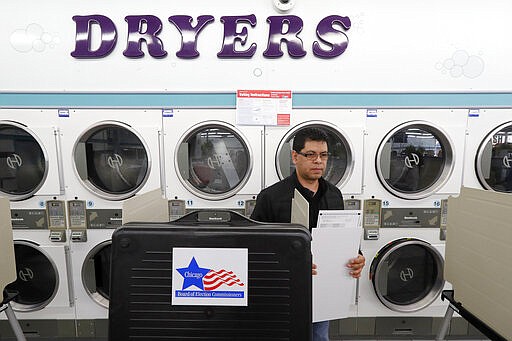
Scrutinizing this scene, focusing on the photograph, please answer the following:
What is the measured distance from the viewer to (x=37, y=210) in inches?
99.7

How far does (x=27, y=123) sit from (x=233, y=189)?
1.72 m

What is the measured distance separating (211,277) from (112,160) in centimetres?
239

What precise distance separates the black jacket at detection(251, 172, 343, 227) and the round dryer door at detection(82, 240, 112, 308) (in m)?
1.51

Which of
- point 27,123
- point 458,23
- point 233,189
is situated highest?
point 458,23

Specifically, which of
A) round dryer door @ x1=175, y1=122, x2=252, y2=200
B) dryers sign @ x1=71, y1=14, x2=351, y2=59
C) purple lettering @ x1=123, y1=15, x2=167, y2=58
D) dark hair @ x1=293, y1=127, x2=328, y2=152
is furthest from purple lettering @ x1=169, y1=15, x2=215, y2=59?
dark hair @ x1=293, y1=127, x2=328, y2=152

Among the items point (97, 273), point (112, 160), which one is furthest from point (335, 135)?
point (97, 273)

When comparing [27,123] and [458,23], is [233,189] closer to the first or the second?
[27,123]

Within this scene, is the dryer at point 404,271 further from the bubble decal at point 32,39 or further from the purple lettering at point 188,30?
the bubble decal at point 32,39

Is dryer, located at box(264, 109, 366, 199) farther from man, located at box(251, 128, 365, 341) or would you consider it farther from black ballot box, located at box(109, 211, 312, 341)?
black ballot box, located at box(109, 211, 312, 341)

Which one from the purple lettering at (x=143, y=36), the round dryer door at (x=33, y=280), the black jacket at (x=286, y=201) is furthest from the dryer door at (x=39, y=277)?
the black jacket at (x=286, y=201)

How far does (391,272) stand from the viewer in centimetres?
281

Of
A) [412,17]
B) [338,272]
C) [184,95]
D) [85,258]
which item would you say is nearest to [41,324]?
[85,258]

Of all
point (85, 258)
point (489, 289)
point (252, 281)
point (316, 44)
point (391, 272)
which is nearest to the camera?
point (252, 281)

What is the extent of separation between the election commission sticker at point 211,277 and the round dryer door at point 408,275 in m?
2.30
